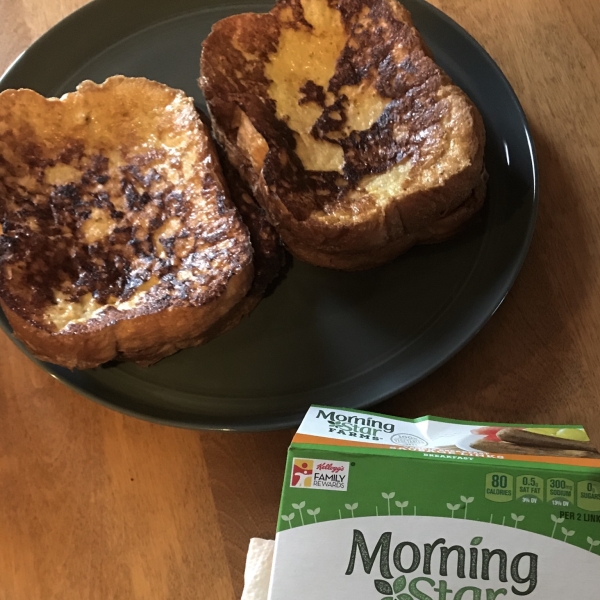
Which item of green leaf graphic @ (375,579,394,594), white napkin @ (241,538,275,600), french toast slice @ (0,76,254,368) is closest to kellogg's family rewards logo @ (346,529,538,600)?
green leaf graphic @ (375,579,394,594)

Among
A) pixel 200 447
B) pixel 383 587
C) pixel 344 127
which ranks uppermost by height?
pixel 344 127

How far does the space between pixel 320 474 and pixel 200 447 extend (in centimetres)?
48

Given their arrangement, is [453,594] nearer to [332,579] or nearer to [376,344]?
[332,579]

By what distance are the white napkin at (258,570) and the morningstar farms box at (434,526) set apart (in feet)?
0.38

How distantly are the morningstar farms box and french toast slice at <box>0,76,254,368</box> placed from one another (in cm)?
46

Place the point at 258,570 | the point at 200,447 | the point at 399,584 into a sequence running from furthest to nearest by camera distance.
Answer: the point at 200,447, the point at 258,570, the point at 399,584

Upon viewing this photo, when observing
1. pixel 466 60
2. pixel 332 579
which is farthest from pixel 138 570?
pixel 466 60

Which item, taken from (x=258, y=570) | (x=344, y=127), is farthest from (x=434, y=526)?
(x=344, y=127)

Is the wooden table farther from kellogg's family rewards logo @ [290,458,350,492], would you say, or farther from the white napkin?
kellogg's family rewards logo @ [290,458,350,492]

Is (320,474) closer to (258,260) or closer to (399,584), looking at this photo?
(399,584)

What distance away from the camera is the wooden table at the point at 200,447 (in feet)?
3.43

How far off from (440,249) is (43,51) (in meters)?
1.04

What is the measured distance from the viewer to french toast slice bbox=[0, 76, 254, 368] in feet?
3.51

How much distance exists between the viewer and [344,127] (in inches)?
48.4
